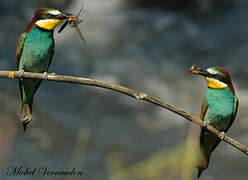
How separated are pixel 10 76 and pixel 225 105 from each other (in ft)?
7.33

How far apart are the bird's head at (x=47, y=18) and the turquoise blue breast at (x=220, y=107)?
1.73 metres

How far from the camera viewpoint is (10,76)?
185 centimetres

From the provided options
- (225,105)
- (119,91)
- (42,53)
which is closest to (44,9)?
(42,53)

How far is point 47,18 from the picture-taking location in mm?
2535

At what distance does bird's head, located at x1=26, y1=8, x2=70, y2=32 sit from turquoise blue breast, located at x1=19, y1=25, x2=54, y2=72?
0.39ft

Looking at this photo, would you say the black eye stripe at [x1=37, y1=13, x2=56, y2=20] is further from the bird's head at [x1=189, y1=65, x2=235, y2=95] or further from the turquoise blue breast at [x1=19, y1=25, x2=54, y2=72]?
the bird's head at [x1=189, y1=65, x2=235, y2=95]

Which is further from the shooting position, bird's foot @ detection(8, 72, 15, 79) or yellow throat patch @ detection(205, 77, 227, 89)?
yellow throat patch @ detection(205, 77, 227, 89)

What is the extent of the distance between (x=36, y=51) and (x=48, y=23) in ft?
1.32

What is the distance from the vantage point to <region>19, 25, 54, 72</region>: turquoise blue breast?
113 inches

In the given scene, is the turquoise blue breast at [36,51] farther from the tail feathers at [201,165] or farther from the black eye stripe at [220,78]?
the tail feathers at [201,165]

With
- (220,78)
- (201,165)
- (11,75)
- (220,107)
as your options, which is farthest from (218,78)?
(11,75)

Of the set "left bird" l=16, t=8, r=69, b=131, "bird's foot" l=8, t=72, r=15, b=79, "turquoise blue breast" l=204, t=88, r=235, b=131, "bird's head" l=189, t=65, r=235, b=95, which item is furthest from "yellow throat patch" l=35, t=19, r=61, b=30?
"turquoise blue breast" l=204, t=88, r=235, b=131

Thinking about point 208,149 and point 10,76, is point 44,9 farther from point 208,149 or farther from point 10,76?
point 208,149

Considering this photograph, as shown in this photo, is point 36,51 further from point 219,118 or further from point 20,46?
→ point 219,118
